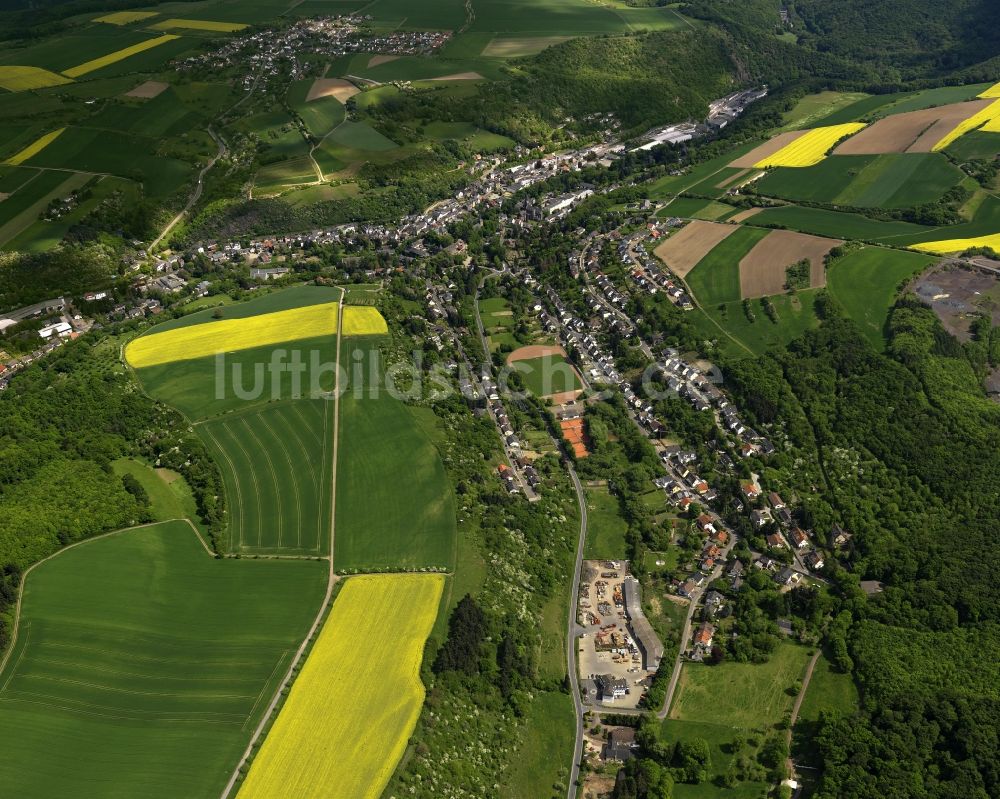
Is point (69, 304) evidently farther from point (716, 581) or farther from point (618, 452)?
point (716, 581)

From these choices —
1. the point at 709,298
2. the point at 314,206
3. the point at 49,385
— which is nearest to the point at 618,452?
the point at 709,298

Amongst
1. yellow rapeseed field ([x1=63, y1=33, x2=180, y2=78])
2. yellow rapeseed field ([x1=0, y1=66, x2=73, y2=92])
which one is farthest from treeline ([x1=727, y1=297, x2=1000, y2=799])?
yellow rapeseed field ([x1=63, y1=33, x2=180, y2=78])

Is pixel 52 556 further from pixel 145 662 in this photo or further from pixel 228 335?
pixel 228 335

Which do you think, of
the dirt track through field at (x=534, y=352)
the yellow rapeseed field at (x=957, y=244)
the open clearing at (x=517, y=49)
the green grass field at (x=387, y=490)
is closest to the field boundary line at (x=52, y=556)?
the green grass field at (x=387, y=490)

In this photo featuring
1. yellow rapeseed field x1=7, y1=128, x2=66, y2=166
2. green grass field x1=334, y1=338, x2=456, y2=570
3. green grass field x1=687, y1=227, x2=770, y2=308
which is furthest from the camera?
yellow rapeseed field x1=7, y1=128, x2=66, y2=166

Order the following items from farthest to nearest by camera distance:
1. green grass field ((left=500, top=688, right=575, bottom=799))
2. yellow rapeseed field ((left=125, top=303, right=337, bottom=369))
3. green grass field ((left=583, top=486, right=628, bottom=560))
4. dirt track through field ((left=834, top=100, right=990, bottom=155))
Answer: dirt track through field ((left=834, top=100, right=990, bottom=155)) → yellow rapeseed field ((left=125, top=303, right=337, bottom=369)) → green grass field ((left=583, top=486, right=628, bottom=560)) → green grass field ((left=500, top=688, right=575, bottom=799))

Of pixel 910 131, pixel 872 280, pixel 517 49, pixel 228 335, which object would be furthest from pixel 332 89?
pixel 872 280

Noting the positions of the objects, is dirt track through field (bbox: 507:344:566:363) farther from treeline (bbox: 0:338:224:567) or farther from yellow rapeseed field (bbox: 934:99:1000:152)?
yellow rapeseed field (bbox: 934:99:1000:152)
